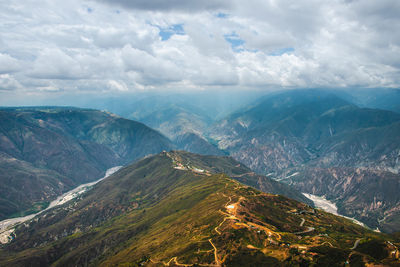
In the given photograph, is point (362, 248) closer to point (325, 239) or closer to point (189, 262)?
point (325, 239)

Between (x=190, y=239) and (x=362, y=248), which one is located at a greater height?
(x=362, y=248)

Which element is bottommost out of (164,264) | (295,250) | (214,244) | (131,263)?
(131,263)

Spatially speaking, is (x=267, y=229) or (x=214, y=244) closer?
(x=214, y=244)

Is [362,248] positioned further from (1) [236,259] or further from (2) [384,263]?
(1) [236,259]

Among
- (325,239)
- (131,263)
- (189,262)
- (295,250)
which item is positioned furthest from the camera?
(131,263)

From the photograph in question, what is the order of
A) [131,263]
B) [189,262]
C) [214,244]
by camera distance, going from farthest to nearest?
1. [131,263]
2. [214,244]
3. [189,262]

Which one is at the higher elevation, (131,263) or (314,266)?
(314,266)

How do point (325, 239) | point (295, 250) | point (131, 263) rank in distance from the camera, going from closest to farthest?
point (295, 250) → point (325, 239) → point (131, 263)

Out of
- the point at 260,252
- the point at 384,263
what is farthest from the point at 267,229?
the point at 384,263

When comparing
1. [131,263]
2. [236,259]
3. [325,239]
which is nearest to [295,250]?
[236,259]
